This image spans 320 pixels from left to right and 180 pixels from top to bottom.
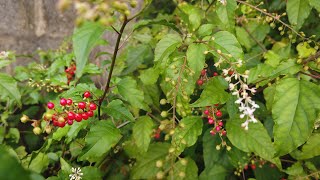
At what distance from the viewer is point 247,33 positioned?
7.14ft

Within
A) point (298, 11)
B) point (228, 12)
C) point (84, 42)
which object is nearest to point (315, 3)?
point (298, 11)

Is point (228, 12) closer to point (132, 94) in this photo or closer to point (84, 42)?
point (132, 94)

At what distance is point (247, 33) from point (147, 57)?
30.9 inches

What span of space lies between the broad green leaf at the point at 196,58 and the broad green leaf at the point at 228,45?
0.08m

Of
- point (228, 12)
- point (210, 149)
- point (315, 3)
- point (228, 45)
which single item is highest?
point (315, 3)

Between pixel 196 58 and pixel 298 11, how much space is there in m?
0.74

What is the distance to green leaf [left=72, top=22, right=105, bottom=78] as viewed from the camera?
2.63 feet

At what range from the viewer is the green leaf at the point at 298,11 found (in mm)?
1599

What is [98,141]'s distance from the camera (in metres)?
1.28

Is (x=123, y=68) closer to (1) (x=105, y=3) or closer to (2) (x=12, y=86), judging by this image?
(2) (x=12, y=86)

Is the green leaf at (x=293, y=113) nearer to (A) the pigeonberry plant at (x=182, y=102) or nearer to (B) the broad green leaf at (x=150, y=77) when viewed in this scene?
A: (A) the pigeonberry plant at (x=182, y=102)

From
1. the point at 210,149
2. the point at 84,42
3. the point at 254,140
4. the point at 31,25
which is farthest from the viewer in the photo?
the point at 31,25

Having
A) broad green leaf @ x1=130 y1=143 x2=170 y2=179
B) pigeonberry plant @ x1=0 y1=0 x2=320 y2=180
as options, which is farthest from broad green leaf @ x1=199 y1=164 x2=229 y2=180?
broad green leaf @ x1=130 y1=143 x2=170 y2=179

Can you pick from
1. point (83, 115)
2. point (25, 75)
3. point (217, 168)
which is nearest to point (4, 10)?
point (25, 75)
